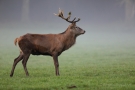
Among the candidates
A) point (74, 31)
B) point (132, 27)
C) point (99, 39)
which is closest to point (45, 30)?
point (99, 39)

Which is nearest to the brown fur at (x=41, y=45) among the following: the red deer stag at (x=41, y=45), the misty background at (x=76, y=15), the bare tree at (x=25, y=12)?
the red deer stag at (x=41, y=45)

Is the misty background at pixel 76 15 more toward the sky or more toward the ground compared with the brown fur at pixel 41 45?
more toward the sky

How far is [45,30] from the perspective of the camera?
4591 centimetres

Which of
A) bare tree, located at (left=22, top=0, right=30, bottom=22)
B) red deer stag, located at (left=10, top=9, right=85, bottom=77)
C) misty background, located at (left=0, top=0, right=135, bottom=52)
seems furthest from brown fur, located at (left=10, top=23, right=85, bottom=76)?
bare tree, located at (left=22, top=0, right=30, bottom=22)

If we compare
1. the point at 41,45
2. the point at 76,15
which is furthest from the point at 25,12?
the point at 41,45

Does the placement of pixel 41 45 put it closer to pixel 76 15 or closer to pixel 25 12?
pixel 25 12

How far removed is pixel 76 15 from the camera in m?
51.4

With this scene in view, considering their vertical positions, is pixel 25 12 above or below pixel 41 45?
above

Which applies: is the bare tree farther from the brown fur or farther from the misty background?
the brown fur

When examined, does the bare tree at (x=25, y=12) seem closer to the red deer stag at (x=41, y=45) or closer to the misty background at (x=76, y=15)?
the misty background at (x=76, y=15)

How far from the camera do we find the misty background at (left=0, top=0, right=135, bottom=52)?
45981 mm

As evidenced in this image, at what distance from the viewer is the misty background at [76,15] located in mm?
45981

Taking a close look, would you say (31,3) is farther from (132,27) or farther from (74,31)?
(74,31)

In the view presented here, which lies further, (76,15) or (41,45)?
(76,15)
